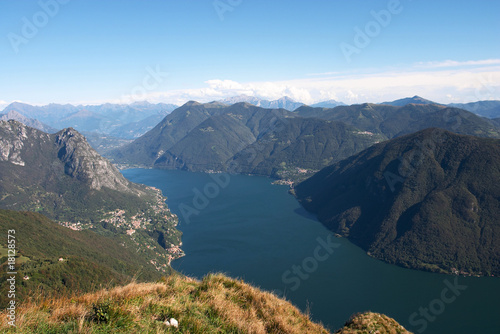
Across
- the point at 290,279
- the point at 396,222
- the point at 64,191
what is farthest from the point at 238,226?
the point at 64,191

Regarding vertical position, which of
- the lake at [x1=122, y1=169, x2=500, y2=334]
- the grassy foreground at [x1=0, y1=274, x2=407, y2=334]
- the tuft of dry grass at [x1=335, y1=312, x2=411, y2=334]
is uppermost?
the grassy foreground at [x1=0, y1=274, x2=407, y2=334]

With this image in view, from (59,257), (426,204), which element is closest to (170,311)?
(59,257)

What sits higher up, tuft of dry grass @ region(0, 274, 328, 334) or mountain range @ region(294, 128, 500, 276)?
tuft of dry grass @ region(0, 274, 328, 334)

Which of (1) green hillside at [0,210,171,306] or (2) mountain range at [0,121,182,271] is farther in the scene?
(2) mountain range at [0,121,182,271]

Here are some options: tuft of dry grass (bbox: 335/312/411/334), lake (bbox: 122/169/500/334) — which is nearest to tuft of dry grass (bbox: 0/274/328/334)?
tuft of dry grass (bbox: 335/312/411/334)

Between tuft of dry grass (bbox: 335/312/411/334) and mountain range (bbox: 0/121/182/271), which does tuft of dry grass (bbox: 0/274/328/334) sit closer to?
tuft of dry grass (bbox: 335/312/411/334)

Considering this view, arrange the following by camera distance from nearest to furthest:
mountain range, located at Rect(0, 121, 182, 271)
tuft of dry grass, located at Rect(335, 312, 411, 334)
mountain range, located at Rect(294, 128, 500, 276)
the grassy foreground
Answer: the grassy foreground, tuft of dry grass, located at Rect(335, 312, 411, 334), mountain range, located at Rect(294, 128, 500, 276), mountain range, located at Rect(0, 121, 182, 271)
